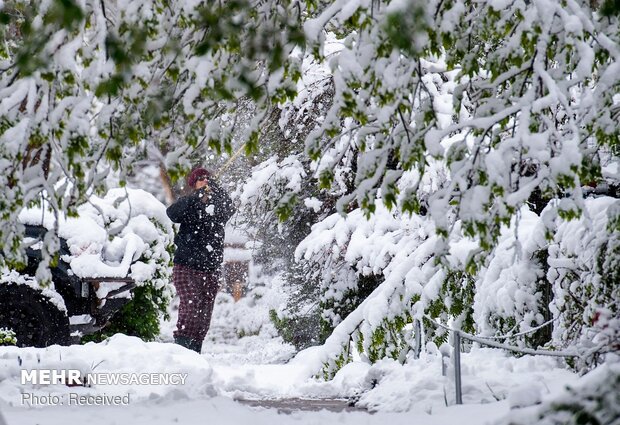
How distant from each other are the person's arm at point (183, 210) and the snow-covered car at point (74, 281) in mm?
467

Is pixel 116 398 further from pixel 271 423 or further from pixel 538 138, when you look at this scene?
pixel 538 138

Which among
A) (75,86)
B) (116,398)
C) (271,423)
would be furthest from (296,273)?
(75,86)

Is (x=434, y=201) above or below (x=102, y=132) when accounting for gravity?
below

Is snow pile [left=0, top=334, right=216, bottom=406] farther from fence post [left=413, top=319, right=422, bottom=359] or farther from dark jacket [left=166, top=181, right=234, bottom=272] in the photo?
fence post [left=413, top=319, right=422, bottom=359]

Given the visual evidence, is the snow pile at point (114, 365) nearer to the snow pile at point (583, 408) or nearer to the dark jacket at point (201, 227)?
the dark jacket at point (201, 227)

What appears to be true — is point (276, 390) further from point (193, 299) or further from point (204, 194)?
point (204, 194)

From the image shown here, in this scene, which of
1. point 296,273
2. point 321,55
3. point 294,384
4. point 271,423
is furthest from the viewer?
point 296,273

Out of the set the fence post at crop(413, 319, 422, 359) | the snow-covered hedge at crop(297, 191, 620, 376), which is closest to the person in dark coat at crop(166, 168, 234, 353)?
the snow-covered hedge at crop(297, 191, 620, 376)

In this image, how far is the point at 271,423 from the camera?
16.4 feet

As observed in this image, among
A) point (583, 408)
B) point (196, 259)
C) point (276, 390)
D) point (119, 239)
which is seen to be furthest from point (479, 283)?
point (583, 408)

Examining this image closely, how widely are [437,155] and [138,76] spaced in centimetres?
138

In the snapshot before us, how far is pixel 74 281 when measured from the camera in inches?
306

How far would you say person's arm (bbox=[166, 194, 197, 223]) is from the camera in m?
8.84

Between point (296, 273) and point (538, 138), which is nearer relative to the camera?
point (538, 138)
